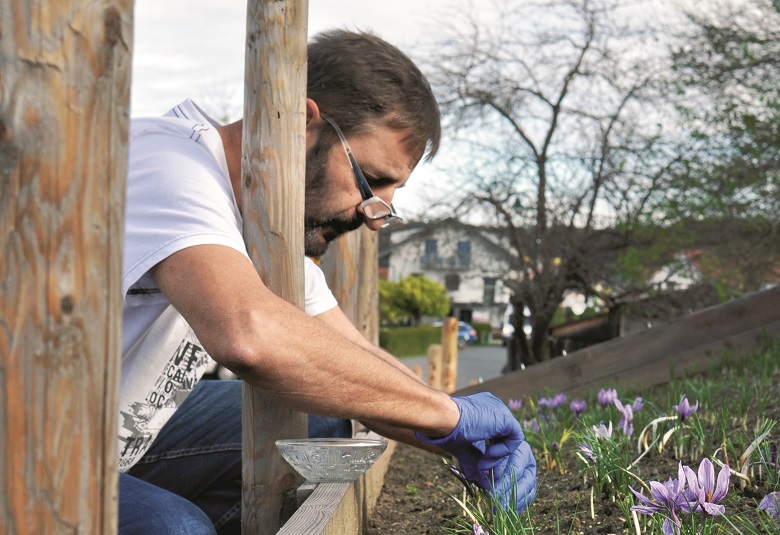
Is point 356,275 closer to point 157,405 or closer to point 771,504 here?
point 157,405

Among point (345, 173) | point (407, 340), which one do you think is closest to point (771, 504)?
point (345, 173)

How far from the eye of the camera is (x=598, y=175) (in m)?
9.88

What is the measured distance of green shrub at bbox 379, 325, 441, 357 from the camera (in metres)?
35.9

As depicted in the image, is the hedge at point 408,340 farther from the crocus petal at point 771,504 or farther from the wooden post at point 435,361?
the crocus petal at point 771,504

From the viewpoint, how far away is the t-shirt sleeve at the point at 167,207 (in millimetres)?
1850

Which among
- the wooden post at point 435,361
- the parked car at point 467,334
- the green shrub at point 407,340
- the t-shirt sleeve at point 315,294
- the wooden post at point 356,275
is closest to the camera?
the t-shirt sleeve at point 315,294

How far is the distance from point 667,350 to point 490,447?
3.27m

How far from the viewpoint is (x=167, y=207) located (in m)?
1.91

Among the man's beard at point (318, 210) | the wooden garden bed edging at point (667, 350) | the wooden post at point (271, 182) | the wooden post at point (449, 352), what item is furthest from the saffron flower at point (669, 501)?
the wooden post at point (449, 352)

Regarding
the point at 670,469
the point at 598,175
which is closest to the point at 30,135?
the point at 670,469

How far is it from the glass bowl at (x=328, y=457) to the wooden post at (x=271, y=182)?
0.10m

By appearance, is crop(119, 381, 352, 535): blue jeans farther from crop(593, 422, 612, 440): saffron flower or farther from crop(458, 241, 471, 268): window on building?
crop(458, 241, 471, 268): window on building

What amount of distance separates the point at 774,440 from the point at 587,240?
7638 millimetres

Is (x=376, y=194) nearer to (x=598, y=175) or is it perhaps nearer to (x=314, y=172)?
(x=314, y=172)
